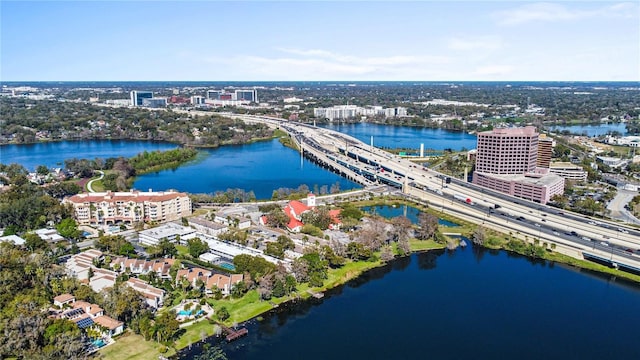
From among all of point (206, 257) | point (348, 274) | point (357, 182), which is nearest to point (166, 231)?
point (206, 257)

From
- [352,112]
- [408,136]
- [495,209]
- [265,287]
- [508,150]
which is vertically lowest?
[265,287]

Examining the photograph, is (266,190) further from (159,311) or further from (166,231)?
(159,311)

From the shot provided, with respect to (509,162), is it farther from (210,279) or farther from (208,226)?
→ (210,279)

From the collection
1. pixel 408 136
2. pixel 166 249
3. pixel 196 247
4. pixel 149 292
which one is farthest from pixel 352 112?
pixel 149 292

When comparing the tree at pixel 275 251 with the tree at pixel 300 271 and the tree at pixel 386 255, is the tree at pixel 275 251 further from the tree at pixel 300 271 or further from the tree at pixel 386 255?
the tree at pixel 386 255

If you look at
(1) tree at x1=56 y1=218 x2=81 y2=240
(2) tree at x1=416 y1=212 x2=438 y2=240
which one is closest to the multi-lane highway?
(2) tree at x1=416 y1=212 x2=438 y2=240

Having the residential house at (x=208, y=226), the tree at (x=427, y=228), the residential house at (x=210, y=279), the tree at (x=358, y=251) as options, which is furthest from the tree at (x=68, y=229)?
the tree at (x=427, y=228)
